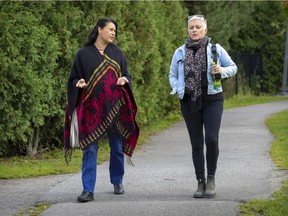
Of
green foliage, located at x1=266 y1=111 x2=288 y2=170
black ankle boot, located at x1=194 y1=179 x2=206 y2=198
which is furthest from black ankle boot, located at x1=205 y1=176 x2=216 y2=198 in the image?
green foliage, located at x1=266 y1=111 x2=288 y2=170

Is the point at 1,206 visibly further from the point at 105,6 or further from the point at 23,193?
the point at 105,6

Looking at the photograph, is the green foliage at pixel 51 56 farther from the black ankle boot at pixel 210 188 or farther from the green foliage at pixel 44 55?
the black ankle boot at pixel 210 188

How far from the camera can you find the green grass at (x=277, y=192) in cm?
647

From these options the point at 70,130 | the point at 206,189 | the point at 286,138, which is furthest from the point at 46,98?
the point at 286,138

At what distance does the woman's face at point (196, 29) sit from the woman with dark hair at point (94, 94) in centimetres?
75

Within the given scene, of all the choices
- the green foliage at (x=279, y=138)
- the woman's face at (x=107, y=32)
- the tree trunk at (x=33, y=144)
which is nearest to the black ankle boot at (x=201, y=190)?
the woman's face at (x=107, y=32)

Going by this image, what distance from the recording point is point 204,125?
7.48 metres

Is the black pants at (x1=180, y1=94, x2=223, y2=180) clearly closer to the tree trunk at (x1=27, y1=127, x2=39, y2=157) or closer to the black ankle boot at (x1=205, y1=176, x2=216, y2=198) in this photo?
the black ankle boot at (x1=205, y1=176, x2=216, y2=198)

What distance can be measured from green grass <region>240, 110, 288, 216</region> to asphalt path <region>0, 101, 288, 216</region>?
0.11 meters

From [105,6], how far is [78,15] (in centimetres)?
80

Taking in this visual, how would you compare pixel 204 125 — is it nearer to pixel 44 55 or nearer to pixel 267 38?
pixel 44 55

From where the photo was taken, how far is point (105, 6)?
11789mm

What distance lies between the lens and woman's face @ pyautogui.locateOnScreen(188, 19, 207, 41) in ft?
24.1

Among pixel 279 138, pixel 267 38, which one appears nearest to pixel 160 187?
pixel 279 138
